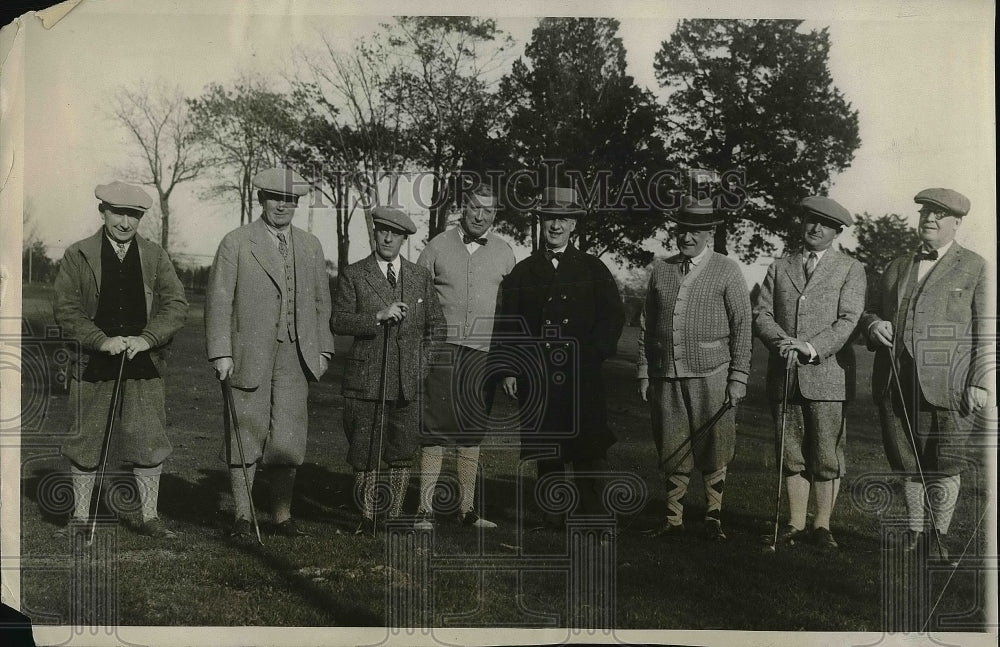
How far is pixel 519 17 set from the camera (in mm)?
5449

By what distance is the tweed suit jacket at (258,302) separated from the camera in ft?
17.4

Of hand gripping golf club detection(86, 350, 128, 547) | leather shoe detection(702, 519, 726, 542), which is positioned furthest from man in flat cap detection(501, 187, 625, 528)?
hand gripping golf club detection(86, 350, 128, 547)

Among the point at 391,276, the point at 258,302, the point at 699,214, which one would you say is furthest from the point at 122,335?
the point at 699,214

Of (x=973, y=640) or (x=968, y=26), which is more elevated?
(x=968, y=26)

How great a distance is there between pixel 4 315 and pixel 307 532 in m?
2.26

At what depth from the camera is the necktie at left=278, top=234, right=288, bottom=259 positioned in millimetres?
5375

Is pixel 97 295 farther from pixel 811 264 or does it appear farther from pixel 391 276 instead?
pixel 811 264

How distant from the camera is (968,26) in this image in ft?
17.6

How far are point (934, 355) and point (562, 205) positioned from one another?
234 cm

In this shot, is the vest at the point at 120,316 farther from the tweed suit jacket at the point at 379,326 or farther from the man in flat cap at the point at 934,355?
the man in flat cap at the point at 934,355

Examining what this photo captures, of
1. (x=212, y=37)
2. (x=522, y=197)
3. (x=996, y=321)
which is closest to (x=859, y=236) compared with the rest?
(x=996, y=321)

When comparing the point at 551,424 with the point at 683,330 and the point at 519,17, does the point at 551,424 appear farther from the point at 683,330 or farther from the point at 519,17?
the point at 519,17

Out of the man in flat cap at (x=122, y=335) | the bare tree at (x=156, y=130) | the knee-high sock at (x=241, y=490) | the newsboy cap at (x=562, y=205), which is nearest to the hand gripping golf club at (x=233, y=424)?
the knee-high sock at (x=241, y=490)

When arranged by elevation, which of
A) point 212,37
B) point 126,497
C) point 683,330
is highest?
point 212,37
